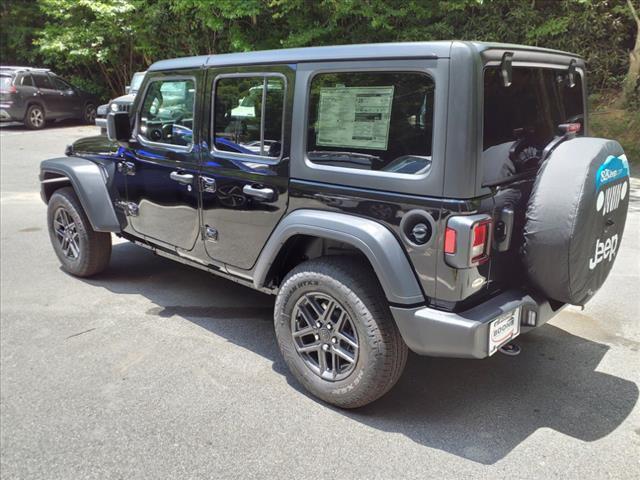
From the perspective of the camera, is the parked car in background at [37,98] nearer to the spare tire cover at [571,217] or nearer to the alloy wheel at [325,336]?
the alloy wheel at [325,336]

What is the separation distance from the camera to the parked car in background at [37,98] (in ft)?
52.6

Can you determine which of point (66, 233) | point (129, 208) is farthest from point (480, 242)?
point (66, 233)

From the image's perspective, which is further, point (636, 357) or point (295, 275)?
point (636, 357)

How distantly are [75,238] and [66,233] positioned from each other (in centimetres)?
13

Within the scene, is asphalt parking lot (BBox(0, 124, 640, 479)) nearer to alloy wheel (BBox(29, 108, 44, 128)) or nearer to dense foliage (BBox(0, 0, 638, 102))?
dense foliage (BBox(0, 0, 638, 102))

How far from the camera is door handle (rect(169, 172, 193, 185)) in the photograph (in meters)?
3.74

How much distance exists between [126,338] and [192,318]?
1.70 feet

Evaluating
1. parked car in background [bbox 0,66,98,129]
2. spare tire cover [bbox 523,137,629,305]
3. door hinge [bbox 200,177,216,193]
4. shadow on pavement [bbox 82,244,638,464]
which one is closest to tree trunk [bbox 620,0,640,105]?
shadow on pavement [bbox 82,244,638,464]

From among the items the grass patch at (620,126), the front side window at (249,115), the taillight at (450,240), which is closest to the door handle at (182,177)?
the front side window at (249,115)

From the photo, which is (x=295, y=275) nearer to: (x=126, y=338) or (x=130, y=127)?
(x=126, y=338)

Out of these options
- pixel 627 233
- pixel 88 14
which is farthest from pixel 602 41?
pixel 88 14

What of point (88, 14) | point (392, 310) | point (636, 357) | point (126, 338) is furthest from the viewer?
point (88, 14)

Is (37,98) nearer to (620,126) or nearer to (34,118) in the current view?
(34,118)

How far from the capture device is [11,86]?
1600 cm
